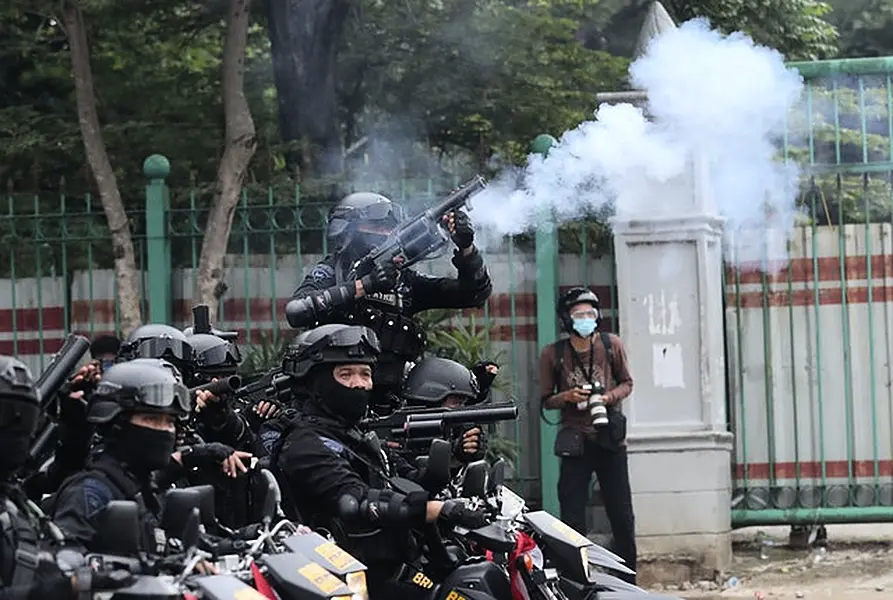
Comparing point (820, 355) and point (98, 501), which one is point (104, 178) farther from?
point (98, 501)

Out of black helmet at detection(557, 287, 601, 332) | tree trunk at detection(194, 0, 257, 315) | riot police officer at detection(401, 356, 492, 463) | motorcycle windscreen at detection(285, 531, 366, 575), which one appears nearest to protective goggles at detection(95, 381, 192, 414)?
motorcycle windscreen at detection(285, 531, 366, 575)

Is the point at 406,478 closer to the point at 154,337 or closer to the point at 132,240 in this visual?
the point at 154,337

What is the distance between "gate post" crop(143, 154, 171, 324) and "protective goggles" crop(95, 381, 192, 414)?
20.0ft

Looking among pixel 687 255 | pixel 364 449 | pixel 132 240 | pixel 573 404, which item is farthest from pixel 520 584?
pixel 132 240

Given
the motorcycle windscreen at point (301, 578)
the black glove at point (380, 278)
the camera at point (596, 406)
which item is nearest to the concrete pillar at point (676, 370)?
the camera at point (596, 406)

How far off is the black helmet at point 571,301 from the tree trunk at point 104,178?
2.77 m

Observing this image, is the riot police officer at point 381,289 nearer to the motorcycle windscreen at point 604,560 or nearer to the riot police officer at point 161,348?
the riot police officer at point 161,348

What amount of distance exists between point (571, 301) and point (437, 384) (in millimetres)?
2604

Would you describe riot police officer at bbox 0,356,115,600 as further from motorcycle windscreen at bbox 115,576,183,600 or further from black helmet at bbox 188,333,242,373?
black helmet at bbox 188,333,242,373

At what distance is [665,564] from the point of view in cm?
1109

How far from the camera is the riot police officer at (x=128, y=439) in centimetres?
554

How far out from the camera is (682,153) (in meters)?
11.1

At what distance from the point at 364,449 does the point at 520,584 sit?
0.79 metres

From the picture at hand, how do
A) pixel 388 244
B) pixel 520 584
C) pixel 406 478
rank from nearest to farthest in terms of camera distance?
pixel 520 584 < pixel 406 478 < pixel 388 244
